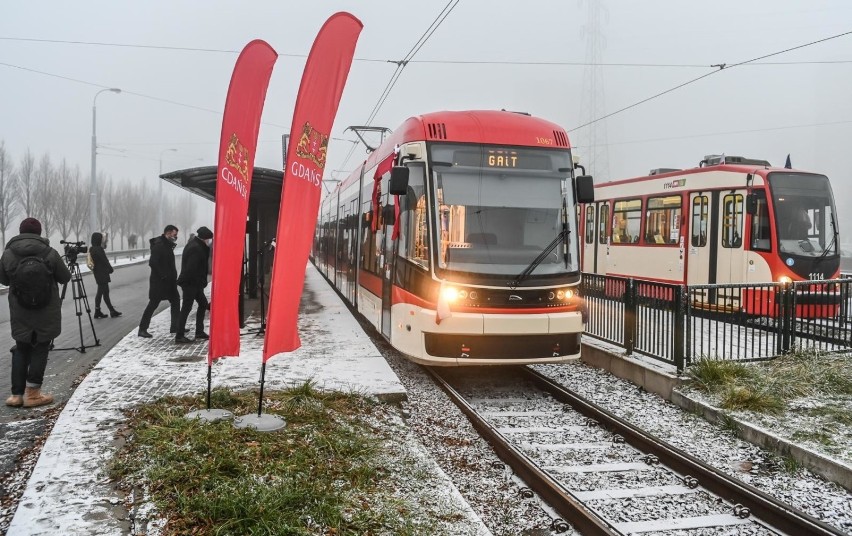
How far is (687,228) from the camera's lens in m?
15.7

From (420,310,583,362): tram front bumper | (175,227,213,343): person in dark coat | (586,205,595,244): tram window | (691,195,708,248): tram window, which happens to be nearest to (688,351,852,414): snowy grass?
(420,310,583,362): tram front bumper

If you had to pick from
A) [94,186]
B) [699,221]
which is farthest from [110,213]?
[699,221]

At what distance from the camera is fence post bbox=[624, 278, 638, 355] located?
10.0 metres

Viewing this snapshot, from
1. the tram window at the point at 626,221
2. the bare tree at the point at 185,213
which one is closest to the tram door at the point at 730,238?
the tram window at the point at 626,221

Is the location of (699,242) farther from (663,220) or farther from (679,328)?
(679,328)

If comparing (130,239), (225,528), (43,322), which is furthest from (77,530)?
(130,239)

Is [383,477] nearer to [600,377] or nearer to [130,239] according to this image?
[600,377]

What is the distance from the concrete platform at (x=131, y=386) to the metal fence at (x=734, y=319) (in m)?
3.68

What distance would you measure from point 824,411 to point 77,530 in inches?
281

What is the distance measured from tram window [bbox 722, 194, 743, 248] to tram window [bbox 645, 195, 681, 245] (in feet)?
4.65

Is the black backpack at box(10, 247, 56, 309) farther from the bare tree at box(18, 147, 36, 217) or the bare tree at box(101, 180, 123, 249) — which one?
the bare tree at box(101, 180, 123, 249)

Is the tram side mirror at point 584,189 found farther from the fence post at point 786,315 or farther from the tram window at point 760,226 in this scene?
the tram window at point 760,226

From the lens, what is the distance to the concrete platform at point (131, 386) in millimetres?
4383

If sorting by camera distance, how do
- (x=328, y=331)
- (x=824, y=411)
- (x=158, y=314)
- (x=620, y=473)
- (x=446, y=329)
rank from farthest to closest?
1. (x=158, y=314)
2. (x=328, y=331)
3. (x=446, y=329)
4. (x=824, y=411)
5. (x=620, y=473)
